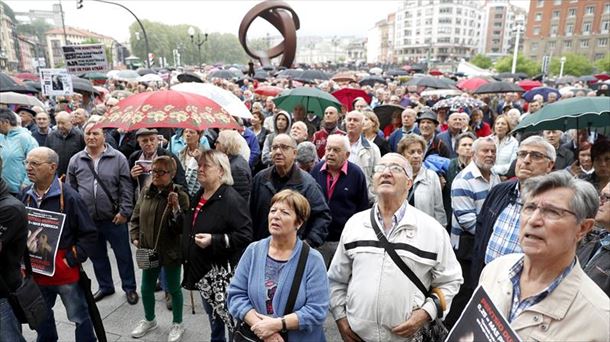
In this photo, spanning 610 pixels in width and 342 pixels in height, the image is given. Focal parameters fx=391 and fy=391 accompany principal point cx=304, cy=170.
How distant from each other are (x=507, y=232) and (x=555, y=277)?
4.19 feet

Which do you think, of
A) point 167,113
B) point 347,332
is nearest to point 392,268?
point 347,332

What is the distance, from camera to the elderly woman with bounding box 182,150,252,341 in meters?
3.23

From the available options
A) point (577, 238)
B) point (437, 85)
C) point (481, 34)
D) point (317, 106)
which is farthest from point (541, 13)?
point (577, 238)

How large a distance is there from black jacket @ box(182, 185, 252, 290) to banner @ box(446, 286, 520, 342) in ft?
6.52

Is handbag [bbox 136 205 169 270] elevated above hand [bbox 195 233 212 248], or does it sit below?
below

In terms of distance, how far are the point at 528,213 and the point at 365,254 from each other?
1.03 meters

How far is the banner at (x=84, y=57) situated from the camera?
957 centimetres

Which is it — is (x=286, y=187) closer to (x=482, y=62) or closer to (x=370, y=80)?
(x=370, y=80)

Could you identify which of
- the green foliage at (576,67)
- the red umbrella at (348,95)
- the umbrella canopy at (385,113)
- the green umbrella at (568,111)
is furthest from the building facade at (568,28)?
the green umbrella at (568,111)

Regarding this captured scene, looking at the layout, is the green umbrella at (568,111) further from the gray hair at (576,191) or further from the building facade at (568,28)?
the building facade at (568,28)

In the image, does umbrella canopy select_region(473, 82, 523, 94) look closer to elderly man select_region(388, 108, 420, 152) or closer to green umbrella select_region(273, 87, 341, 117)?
elderly man select_region(388, 108, 420, 152)

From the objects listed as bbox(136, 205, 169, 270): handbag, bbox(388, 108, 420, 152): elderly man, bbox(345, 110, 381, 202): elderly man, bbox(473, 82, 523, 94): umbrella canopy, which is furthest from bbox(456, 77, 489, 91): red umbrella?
bbox(136, 205, 169, 270): handbag

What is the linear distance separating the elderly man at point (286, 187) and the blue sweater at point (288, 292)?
96 cm

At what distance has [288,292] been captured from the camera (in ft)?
8.04
